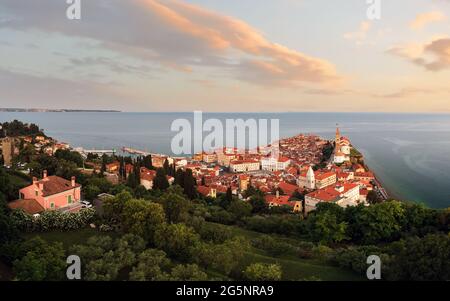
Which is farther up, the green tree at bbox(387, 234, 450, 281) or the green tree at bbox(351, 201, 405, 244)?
the green tree at bbox(387, 234, 450, 281)

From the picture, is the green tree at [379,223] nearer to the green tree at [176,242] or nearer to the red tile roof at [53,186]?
the green tree at [176,242]

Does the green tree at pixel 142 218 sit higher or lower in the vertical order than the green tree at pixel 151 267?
higher

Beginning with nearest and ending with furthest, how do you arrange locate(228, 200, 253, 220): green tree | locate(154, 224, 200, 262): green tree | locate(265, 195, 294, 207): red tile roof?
locate(154, 224, 200, 262): green tree
locate(228, 200, 253, 220): green tree
locate(265, 195, 294, 207): red tile roof

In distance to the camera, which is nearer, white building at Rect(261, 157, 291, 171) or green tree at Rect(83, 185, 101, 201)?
green tree at Rect(83, 185, 101, 201)

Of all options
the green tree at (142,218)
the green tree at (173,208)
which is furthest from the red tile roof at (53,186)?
the green tree at (173,208)

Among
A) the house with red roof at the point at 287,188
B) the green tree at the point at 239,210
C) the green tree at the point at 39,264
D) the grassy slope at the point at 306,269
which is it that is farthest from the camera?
the house with red roof at the point at 287,188

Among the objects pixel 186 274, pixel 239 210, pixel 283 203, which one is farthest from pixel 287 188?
pixel 186 274

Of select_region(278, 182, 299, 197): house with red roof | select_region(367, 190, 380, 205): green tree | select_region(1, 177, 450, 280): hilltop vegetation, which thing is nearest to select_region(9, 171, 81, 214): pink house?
select_region(1, 177, 450, 280): hilltop vegetation

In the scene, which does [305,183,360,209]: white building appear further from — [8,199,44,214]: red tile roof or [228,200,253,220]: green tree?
[8,199,44,214]: red tile roof
